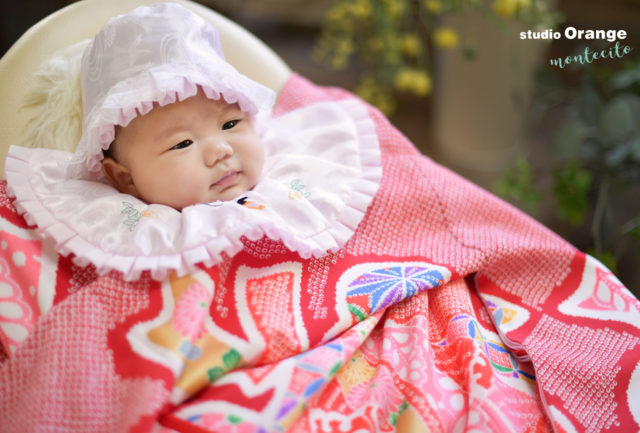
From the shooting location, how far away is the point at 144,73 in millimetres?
781

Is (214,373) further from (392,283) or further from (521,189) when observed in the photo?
(521,189)

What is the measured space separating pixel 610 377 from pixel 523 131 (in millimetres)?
1375

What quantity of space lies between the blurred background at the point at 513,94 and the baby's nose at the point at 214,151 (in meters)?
0.77

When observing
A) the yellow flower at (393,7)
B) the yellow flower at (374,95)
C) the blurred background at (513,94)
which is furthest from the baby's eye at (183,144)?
the yellow flower at (374,95)

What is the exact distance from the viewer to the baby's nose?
0.82 metres

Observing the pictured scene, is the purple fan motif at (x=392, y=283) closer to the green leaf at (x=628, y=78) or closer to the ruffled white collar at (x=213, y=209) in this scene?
the ruffled white collar at (x=213, y=209)

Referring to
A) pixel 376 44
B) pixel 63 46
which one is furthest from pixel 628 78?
pixel 63 46

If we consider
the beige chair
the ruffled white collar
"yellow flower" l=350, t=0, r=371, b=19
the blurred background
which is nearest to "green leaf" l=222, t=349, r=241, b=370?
the ruffled white collar

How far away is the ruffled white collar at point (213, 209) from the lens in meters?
0.73

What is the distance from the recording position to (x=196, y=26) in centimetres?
84

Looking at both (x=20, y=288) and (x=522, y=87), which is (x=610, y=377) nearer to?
(x=20, y=288)

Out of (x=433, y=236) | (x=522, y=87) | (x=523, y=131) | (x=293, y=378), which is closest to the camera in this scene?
(x=293, y=378)

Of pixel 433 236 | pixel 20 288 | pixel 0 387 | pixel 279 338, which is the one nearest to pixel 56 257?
pixel 20 288

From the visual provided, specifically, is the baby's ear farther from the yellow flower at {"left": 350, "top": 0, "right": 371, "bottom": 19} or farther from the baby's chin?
the yellow flower at {"left": 350, "top": 0, "right": 371, "bottom": 19}
